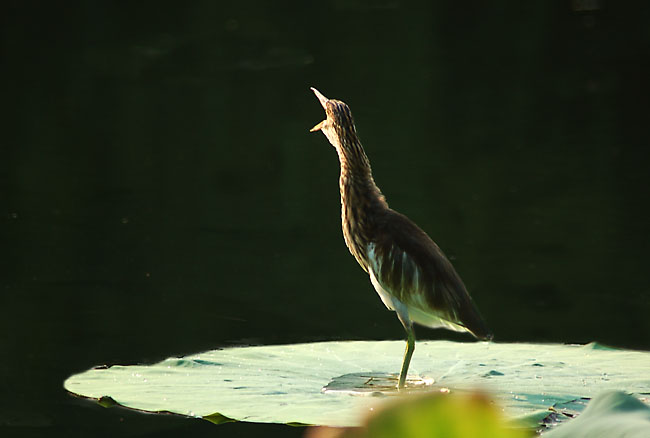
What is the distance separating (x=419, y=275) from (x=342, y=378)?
44cm

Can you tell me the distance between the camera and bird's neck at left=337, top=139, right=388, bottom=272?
3.83m

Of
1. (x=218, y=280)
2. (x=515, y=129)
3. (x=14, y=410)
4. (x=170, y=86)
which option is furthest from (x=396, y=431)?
(x=170, y=86)

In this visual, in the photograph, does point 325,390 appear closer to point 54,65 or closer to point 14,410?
point 14,410

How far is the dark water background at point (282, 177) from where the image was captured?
238 inches

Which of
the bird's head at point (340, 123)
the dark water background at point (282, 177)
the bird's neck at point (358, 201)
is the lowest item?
the dark water background at point (282, 177)

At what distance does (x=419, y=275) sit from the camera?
3725 millimetres

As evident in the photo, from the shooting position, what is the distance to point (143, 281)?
693 cm

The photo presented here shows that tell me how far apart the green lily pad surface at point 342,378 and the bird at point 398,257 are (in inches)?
8.0

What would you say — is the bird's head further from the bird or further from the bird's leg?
the bird's leg

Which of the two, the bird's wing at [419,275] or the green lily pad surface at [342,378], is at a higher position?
the bird's wing at [419,275]

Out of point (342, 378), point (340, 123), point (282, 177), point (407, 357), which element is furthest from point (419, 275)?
point (282, 177)

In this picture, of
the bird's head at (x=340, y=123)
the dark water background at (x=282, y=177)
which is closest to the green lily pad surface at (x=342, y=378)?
the dark water background at (x=282, y=177)

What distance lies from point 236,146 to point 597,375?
8.17m

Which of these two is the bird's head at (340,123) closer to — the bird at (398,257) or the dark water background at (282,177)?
the bird at (398,257)
